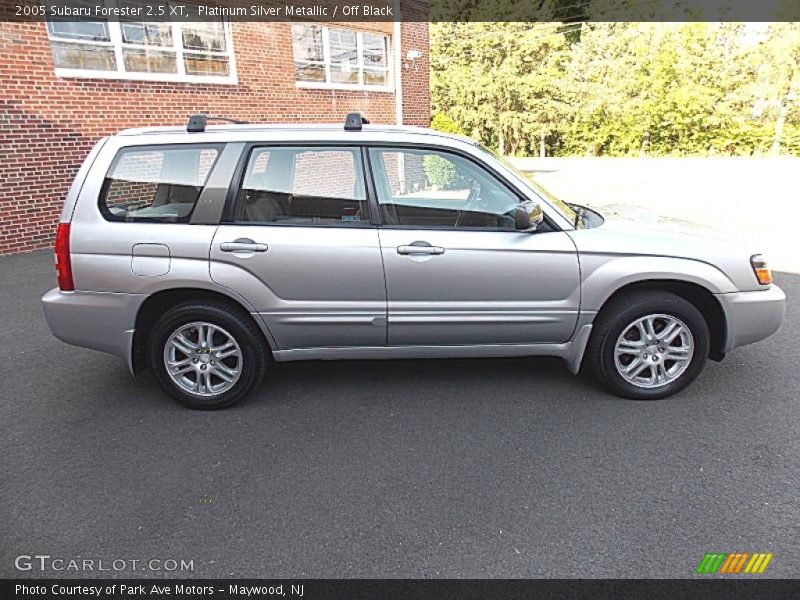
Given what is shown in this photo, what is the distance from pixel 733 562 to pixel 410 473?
1518 mm

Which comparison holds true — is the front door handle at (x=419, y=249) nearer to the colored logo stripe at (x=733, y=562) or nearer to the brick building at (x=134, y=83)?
the colored logo stripe at (x=733, y=562)

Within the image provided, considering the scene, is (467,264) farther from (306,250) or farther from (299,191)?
(299,191)

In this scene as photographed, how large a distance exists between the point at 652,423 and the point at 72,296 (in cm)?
382

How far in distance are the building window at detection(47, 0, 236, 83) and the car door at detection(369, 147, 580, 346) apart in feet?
26.8

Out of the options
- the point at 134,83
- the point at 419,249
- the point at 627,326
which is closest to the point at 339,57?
the point at 134,83

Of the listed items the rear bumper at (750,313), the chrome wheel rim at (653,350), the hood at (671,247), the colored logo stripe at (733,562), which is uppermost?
the hood at (671,247)

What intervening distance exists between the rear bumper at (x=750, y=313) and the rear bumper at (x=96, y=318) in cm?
385

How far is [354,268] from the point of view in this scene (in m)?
3.43

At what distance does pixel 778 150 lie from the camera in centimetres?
2744

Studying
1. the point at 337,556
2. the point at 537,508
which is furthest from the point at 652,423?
the point at 337,556

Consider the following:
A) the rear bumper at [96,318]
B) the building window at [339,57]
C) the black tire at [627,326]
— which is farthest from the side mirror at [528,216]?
the building window at [339,57]

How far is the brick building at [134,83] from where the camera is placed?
8.52 metres

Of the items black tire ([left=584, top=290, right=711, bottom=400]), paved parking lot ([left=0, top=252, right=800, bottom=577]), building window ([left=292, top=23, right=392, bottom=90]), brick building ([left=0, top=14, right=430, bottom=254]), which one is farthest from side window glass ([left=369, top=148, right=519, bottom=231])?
building window ([left=292, top=23, right=392, bottom=90])

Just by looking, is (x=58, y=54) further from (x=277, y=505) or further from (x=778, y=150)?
(x=778, y=150)
